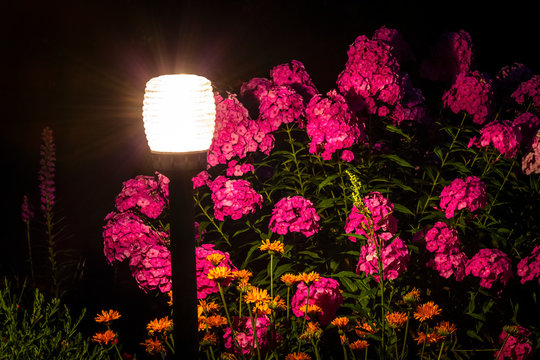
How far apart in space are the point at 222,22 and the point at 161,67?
0.78 m

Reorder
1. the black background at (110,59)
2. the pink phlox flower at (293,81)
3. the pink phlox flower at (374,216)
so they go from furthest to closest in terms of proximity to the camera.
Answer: the black background at (110,59), the pink phlox flower at (293,81), the pink phlox flower at (374,216)

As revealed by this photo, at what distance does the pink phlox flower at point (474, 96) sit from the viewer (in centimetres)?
323

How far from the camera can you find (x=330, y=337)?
2998 mm

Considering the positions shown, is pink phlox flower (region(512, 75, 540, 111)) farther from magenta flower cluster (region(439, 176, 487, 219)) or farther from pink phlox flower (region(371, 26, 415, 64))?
magenta flower cluster (region(439, 176, 487, 219))

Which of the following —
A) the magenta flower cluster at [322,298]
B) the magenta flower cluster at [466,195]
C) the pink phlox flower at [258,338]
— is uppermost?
the magenta flower cluster at [466,195]

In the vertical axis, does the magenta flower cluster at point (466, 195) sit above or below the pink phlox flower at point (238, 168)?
below

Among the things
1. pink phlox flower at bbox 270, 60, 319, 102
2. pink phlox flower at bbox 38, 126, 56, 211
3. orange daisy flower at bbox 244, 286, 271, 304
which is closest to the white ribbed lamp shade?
orange daisy flower at bbox 244, 286, 271, 304

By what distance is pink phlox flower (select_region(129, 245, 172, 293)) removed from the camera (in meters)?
2.68

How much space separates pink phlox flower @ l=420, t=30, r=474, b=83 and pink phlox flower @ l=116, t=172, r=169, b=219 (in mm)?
2060

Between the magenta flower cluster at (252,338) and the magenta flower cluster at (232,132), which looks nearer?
the magenta flower cluster at (252,338)

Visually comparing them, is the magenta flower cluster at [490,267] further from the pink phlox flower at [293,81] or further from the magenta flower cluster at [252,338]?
the pink phlox flower at [293,81]

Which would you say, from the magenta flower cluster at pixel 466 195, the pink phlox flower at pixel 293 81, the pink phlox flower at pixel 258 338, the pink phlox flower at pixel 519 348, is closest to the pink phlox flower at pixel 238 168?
the pink phlox flower at pixel 293 81

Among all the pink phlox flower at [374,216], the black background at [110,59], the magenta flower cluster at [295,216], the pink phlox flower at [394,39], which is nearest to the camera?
the pink phlox flower at [374,216]

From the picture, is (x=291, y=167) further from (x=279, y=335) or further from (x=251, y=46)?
(x=251, y=46)
